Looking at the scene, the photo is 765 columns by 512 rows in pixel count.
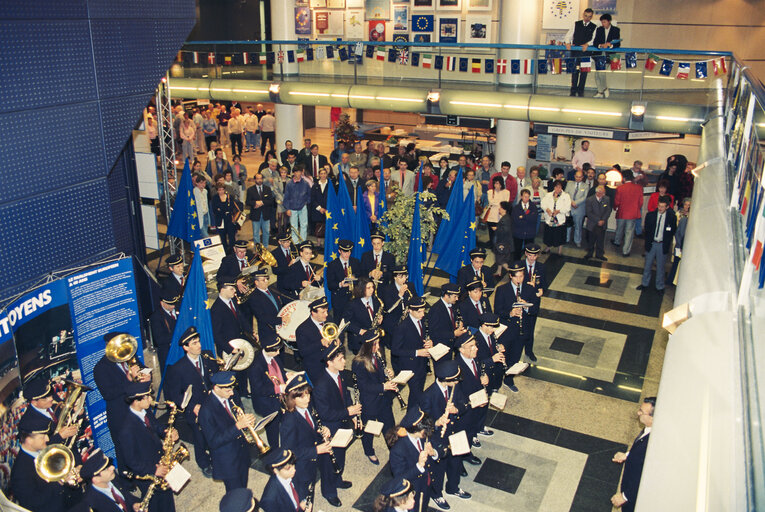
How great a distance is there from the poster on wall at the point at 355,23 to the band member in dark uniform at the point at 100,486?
1814 centimetres

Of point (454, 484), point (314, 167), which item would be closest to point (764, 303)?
point (454, 484)

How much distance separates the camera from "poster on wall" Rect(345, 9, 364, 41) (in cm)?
2145

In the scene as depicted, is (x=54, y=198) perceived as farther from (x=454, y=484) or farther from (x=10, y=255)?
(x=454, y=484)

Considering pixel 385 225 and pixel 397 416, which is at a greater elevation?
pixel 385 225

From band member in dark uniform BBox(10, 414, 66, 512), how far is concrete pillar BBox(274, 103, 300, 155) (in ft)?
50.8

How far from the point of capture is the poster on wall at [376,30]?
69.6ft

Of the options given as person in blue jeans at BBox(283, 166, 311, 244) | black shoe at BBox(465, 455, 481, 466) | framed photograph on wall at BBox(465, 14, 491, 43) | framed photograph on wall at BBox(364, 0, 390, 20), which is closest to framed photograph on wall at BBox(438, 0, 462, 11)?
framed photograph on wall at BBox(465, 14, 491, 43)

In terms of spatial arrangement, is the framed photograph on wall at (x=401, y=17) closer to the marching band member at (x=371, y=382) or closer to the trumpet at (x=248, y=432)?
the marching band member at (x=371, y=382)

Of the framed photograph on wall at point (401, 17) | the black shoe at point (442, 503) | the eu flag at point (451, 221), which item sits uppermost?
the framed photograph on wall at point (401, 17)

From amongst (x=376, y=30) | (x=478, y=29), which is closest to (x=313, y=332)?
(x=478, y=29)

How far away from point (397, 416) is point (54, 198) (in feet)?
16.2

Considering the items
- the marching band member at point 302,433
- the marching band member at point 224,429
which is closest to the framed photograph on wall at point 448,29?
the marching band member at point 302,433

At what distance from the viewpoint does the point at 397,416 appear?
900 centimetres

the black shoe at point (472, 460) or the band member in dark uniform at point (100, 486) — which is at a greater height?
the band member in dark uniform at point (100, 486)
